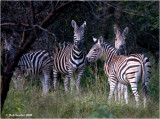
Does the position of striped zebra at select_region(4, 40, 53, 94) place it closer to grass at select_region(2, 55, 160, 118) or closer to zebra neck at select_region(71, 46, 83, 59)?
zebra neck at select_region(71, 46, 83, 59)

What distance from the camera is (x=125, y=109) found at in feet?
22.1

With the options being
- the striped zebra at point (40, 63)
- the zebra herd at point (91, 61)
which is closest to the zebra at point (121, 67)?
the zebra herd at point (91, 61)

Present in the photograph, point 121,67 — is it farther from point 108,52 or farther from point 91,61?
point 91,61

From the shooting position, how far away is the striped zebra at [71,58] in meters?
9.59

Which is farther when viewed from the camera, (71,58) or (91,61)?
(71,58)

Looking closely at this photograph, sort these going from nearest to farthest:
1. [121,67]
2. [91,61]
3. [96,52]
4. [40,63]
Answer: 1. [121,67]
2. [96,52]
3. [91,61]
4. [40,63]

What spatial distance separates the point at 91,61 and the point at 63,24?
62.9 inches

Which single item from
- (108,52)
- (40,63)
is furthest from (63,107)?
(40,63)

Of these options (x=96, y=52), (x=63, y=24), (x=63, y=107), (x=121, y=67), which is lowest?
(x=63, y=107)

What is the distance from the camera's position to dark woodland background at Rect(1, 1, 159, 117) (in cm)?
541

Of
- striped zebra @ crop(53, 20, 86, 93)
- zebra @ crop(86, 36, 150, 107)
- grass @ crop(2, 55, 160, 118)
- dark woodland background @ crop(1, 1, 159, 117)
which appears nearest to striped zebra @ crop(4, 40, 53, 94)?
striped zebra @ crop(53, 20, 86, 93)

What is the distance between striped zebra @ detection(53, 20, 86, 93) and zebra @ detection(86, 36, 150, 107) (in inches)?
21.2

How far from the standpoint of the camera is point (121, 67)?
8.01 metres

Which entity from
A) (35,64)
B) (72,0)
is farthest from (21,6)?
(72,0)
